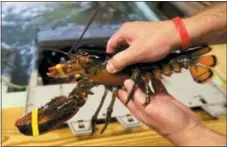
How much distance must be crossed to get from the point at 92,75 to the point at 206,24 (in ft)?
0.97

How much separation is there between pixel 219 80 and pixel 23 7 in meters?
1.07

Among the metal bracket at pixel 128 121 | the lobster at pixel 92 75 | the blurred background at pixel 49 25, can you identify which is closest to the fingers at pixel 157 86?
the lobster at pixel 92 75

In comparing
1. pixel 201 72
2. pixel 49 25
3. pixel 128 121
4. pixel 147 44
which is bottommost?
pixel 128 121

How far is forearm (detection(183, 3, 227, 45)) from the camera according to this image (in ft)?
2.78

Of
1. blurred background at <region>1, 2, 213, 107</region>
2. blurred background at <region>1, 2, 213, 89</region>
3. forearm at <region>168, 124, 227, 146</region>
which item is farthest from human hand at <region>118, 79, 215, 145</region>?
blurred background at <region>1, 2, 213, 89</region>

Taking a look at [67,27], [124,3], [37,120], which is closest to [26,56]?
[67,27]

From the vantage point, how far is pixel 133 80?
0.87m

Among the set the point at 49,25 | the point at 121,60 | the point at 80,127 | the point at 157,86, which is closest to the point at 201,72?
the point at 157,86

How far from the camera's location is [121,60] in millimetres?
Answer: 836

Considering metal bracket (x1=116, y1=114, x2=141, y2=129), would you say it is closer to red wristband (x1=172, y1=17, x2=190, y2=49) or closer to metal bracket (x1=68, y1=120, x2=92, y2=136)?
metal bracket (x1=68, y1=120, x2=92, y2=136)

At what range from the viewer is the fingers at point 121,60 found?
32.6 inches

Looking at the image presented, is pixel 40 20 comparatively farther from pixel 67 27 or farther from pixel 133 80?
pixel 133 80

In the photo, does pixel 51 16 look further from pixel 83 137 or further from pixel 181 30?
pixel 181 30

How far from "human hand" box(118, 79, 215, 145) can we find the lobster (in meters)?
0.02
